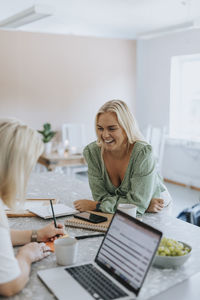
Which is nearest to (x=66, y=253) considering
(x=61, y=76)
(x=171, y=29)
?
(x=171, y=29)

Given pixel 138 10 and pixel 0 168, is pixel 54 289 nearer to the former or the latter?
pixel 0 168

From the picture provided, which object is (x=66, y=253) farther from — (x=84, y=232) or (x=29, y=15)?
(x=29, y=15)

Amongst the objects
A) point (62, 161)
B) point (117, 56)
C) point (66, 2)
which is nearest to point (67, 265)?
point (62, 161)

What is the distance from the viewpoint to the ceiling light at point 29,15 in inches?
132

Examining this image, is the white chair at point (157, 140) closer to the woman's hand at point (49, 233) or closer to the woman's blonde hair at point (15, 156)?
the woman's hand at point (49, 233)

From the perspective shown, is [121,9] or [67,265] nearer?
[67,265]

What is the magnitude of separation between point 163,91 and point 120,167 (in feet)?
13.5

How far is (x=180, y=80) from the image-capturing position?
580cm

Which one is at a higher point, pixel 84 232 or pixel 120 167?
pixel 120 167

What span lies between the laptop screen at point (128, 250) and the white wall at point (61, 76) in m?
4.40

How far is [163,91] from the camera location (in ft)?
19.5

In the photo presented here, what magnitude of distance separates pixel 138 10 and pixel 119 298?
14.4ft

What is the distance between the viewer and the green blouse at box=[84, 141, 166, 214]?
6.10 feet

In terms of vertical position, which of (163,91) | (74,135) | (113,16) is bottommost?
(74,135)
